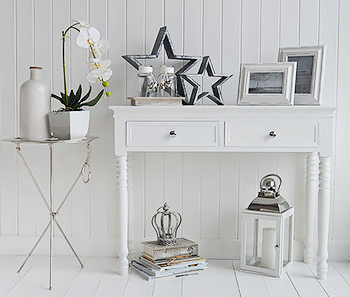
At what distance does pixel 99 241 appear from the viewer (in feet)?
10.2

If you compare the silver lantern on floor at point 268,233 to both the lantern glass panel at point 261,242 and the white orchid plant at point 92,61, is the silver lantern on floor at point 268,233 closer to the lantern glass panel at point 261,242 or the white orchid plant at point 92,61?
the lantern glass panel at point 261,242

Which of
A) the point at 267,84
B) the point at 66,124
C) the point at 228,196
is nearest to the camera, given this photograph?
the point at 66,124

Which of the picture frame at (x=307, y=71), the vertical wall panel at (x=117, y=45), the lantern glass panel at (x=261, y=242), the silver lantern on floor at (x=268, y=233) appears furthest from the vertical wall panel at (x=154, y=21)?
the lantern glass panel at (x=261, y=242)

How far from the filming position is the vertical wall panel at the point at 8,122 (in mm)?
3055

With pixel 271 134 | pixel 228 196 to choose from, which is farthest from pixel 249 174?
pixel 271 134

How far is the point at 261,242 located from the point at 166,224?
59 centimetres

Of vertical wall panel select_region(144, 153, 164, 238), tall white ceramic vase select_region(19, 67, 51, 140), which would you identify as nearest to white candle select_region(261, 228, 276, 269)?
vertical wall panel select_region(144, 153, 164, 238)

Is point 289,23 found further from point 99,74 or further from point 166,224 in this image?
point 166,224

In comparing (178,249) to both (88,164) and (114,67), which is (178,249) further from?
(114,67)

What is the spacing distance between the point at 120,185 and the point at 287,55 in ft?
3.54

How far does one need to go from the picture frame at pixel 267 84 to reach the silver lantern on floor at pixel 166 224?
68 centimetres

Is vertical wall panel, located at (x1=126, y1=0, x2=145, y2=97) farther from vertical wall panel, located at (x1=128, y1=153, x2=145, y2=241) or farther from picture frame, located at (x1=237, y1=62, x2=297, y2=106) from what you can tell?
picture frame, located at (x1=237, y1=62, x2=297, y2=106)

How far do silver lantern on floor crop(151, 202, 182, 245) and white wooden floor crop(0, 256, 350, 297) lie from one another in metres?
0.21

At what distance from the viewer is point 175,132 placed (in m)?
2.65
